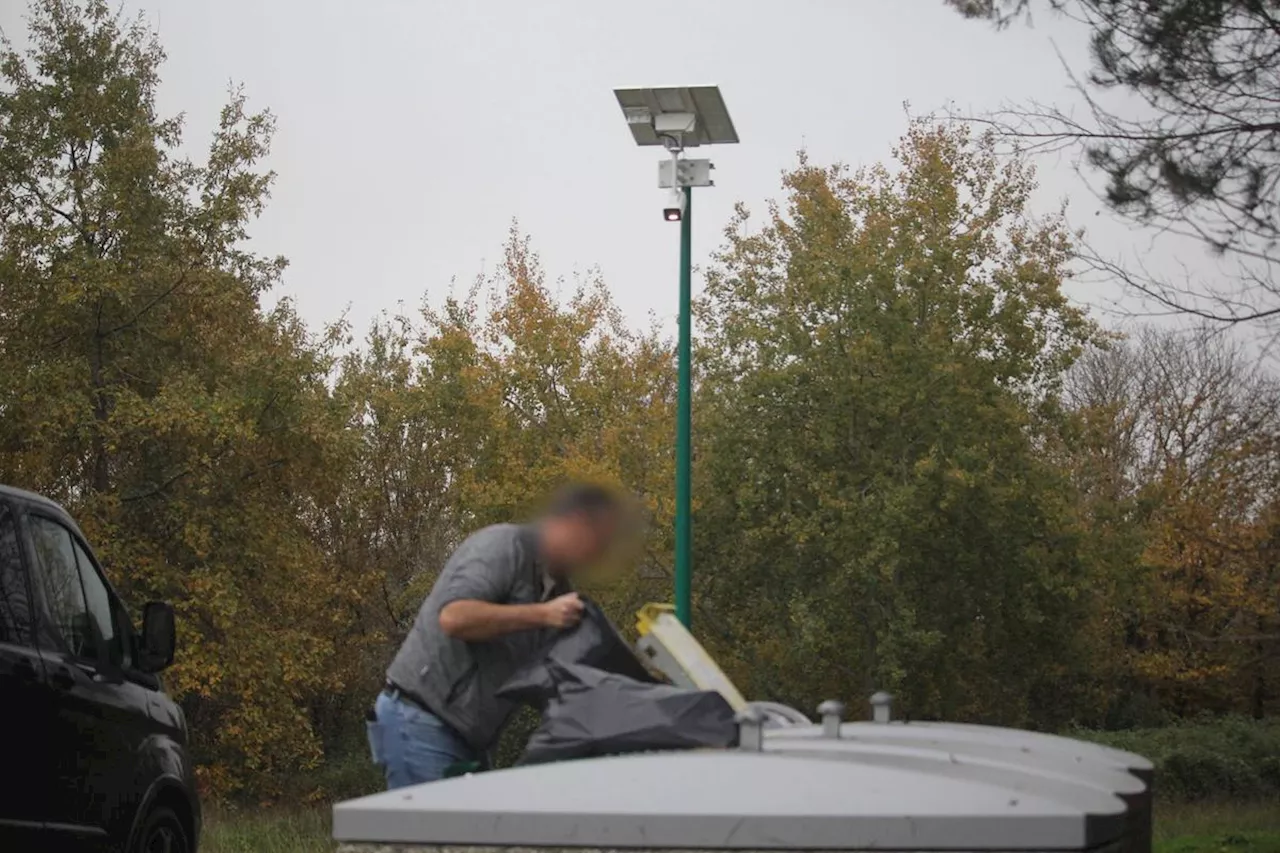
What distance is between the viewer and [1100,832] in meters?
3.01

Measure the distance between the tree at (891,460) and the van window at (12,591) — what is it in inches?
770

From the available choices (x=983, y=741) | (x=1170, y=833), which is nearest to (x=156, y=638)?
(x=983, y=741)

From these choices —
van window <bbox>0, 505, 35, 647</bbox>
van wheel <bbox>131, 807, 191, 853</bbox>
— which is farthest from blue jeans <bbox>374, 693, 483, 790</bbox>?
van wheel <bbox>131, 807, 191, 853</bbox>

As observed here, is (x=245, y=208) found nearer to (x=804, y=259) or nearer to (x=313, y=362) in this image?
(x=313, y=362)

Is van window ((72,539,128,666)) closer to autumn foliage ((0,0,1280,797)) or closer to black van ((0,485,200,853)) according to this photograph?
black van ((0,485,200,853))

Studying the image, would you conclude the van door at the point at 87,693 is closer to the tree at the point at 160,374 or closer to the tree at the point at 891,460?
the tree at the point at 160,374

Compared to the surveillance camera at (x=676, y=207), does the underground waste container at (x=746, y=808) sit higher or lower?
lower

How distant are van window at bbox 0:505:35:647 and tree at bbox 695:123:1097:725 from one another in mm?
19547

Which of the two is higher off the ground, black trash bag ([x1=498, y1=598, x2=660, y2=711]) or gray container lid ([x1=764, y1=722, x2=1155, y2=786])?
black trash bag ([x1=498, y1=598, x2=660, y2=711])

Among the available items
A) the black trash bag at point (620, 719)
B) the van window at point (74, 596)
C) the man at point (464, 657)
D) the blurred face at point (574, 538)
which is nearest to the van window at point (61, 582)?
A: the van window at point (74, 596)

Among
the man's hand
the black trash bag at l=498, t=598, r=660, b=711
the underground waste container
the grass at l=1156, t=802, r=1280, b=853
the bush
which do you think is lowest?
the bush

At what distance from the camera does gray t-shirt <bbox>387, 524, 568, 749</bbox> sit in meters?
4.31

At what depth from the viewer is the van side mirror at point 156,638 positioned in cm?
704

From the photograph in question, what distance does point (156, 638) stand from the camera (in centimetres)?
708
